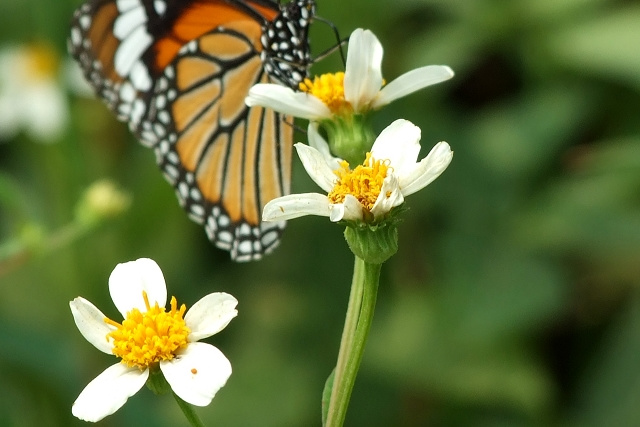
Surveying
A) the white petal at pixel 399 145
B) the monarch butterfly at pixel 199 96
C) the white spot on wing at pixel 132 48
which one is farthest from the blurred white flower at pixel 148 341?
the white spot on wing at pixel 132 48

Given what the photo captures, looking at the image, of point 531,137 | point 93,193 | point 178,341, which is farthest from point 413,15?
point 178,341

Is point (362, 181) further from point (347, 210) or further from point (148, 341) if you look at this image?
point (148, 341)

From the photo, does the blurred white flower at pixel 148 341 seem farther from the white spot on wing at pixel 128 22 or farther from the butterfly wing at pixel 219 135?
the white spot on wing at pixel 128 22

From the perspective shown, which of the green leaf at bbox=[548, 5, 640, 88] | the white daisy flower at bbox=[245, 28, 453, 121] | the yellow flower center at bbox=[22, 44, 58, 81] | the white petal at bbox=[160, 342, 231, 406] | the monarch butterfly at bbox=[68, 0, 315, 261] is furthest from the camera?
the yellow flower center at bbox=[22, 44, 58, 81]

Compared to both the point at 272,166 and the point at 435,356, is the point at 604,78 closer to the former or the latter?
the point at 435,356

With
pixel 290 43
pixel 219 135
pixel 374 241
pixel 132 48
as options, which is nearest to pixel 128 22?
pixel 132 48

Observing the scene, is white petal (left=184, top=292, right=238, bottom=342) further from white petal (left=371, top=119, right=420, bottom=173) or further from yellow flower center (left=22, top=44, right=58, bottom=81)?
yellow flower center (left=22, top=44, right=58, bottom=81)

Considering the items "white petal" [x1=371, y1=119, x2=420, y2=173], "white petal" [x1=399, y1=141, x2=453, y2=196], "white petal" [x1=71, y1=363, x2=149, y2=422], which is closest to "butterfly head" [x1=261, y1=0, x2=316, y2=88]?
"white petal" [x1=371, y1=119, x2=420, y2=173]

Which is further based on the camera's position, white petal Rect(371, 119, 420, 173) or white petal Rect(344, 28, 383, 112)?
white petal Rect(344, 28, 383, 112)
